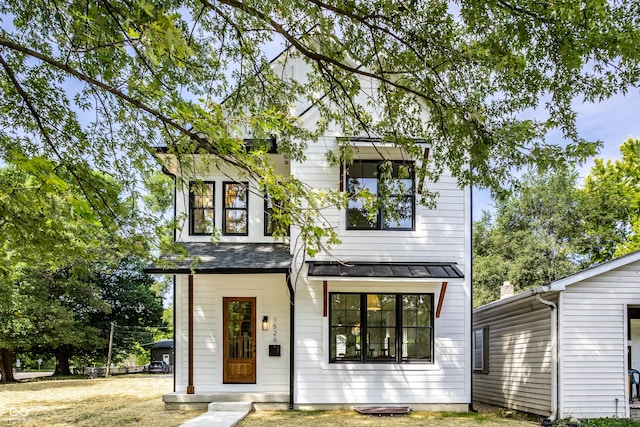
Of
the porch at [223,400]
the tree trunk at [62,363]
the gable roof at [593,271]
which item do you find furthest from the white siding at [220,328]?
the tree trunk at [62,363]

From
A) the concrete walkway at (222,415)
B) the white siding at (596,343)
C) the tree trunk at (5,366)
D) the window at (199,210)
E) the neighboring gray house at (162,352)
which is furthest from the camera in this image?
the neighboring gray house at (162,352)

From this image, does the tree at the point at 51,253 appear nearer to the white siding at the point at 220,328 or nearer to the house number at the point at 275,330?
the white siding at the point at 220,328

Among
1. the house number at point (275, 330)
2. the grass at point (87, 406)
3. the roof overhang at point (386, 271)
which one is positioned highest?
the roof overhang at point (386, 271)

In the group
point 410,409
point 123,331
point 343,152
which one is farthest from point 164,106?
point 123,331

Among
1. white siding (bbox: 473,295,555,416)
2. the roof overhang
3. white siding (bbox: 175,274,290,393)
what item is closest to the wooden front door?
white siding (bbox: 175,274,290,393)

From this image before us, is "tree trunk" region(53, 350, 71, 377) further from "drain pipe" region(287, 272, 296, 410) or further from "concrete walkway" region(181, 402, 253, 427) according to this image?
"drain pipe" region(287, 272, 296, 410)

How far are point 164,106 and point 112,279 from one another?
20.8 metres

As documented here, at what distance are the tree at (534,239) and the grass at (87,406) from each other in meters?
18.7

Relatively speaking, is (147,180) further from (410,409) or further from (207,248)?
(410,409)

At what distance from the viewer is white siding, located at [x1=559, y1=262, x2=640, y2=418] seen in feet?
27.8

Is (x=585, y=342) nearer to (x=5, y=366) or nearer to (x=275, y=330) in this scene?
(x=275, y=330)

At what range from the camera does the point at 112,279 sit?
23.3 metres

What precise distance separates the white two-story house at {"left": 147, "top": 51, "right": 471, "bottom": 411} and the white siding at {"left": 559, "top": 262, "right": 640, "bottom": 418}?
5.95ft

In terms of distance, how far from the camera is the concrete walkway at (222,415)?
784 cm
